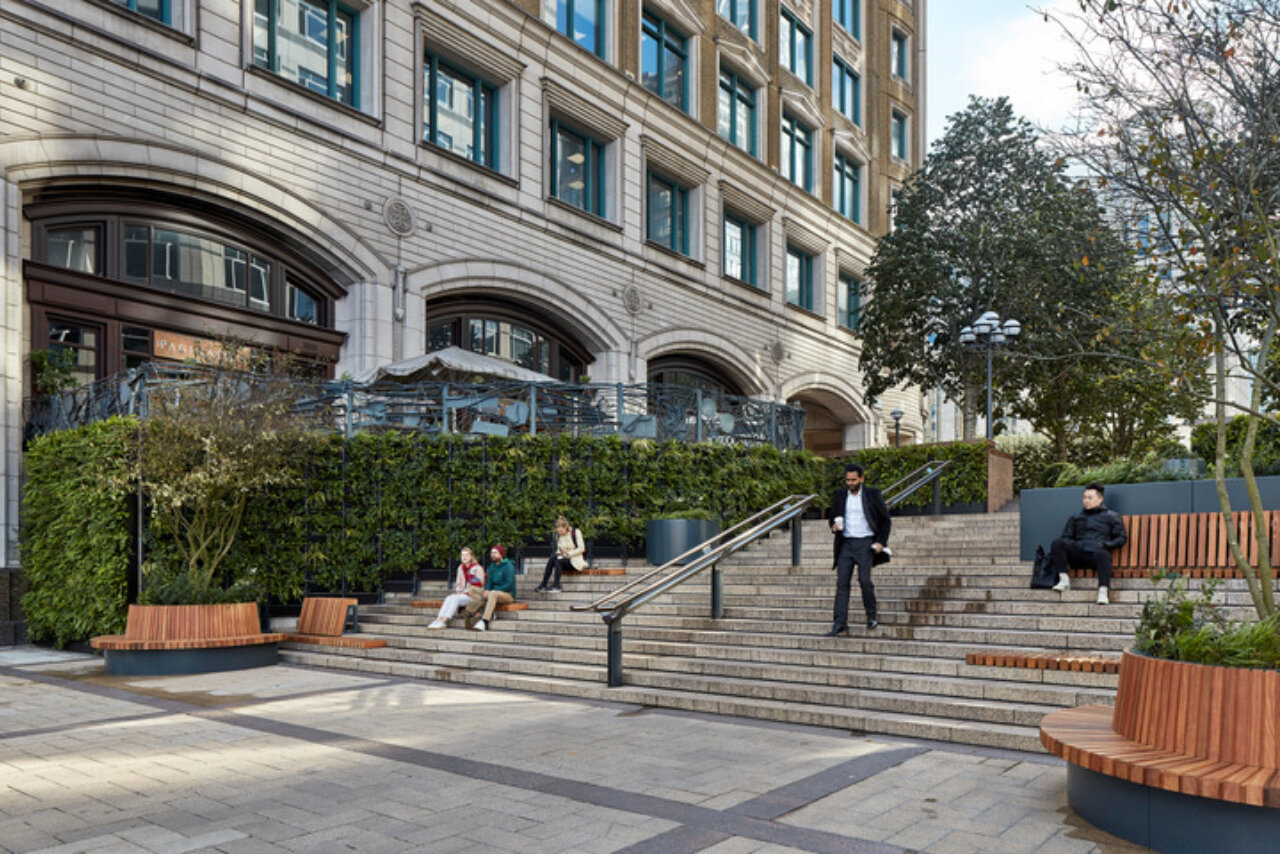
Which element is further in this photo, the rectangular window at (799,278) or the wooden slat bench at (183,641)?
the rectangular window at (799,278)

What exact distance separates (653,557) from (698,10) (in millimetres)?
19530

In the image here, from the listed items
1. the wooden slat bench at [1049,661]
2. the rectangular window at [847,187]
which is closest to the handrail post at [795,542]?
the wooden slat bench at [1049,661]

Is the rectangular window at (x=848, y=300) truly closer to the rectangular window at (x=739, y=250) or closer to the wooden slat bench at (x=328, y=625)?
the rectangular window at (x=739, y=250)

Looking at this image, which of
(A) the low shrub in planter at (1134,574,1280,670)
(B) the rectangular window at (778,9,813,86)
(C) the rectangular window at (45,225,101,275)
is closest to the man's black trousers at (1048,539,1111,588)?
(A) the low shrub in planter at (1134,574,1280,670)

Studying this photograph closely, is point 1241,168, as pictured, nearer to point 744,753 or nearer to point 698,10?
point 744,753

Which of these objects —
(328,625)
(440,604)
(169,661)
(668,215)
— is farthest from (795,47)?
(169,661)

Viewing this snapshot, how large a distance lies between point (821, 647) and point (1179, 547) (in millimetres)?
3922

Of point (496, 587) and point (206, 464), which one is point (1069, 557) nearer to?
point (496, 587)

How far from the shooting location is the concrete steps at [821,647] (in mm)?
8258

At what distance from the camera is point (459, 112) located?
22719 millimetres

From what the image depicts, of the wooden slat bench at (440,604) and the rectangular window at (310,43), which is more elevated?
the rectangular window at (310,43)

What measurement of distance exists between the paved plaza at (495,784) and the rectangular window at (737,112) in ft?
82.7

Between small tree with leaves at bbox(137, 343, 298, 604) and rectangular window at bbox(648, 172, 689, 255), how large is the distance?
54.5 ft

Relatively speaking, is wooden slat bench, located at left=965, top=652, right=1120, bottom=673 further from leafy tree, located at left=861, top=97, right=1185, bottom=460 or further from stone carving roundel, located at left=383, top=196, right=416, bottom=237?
leafy tree, located at left=861, top=97, right=1185, bottom=460
